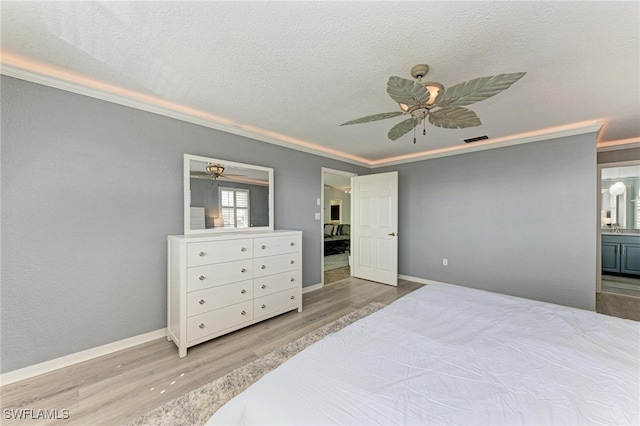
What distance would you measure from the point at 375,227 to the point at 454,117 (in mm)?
3007

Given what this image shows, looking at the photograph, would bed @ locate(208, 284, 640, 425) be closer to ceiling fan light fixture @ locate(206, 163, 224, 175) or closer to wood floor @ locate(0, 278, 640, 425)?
wood floor @ locate(0, 278, 640, 425)

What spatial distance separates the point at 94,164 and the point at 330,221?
848 cm

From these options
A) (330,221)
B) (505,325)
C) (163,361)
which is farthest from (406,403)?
(330,221)

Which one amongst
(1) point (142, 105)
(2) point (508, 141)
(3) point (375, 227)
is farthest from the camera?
(3) point (375, 227)

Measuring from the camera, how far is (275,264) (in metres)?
2.99

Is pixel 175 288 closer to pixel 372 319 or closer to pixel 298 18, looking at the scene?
pixel 372 319

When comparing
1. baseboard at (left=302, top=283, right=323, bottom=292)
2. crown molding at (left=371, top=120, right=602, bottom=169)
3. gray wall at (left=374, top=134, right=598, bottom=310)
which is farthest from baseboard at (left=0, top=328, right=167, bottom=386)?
crown molding at (left=371, top=120, right=602, bottom=169)

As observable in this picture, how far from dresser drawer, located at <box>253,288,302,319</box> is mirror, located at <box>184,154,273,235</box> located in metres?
0.92

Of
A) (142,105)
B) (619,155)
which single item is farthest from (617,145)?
(142,105)

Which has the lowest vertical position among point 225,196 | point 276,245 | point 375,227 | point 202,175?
point 276,245

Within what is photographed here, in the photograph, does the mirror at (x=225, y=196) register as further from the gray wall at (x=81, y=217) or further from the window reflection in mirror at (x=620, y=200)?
the window reflection in mirror at (x=620, y=200)

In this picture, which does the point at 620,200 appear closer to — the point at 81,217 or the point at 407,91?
the point at 407,91

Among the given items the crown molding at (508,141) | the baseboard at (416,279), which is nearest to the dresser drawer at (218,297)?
the baseboard at (416,279)

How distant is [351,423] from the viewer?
0.81m
